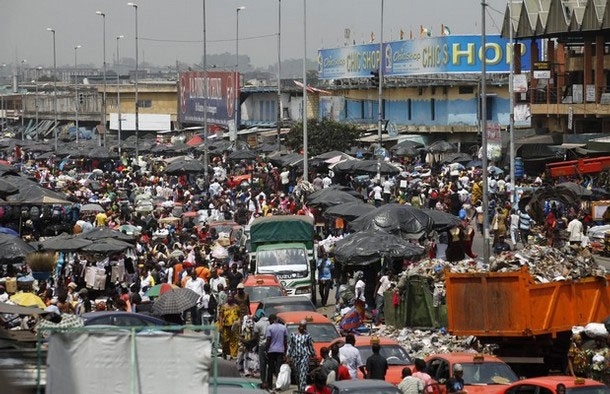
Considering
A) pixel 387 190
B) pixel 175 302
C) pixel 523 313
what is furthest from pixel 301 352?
pixel 387 190

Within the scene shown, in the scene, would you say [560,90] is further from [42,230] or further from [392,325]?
[392,325]

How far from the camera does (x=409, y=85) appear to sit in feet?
252

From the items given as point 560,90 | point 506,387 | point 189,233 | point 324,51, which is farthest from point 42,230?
point 324,51

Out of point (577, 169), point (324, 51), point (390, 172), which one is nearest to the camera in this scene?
point (577, 169)

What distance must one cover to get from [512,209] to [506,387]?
21.5 metres

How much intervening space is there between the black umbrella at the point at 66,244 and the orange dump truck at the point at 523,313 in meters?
10.5

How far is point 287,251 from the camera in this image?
28234 mm

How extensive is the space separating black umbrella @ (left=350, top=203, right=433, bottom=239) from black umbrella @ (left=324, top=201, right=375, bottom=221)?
10.8ft

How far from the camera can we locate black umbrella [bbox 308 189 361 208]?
37.0 meters

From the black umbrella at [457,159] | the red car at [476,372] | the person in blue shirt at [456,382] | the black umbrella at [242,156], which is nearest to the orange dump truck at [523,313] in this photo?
the red car at [476,372]

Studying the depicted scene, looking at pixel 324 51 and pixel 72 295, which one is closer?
pixel 72 295

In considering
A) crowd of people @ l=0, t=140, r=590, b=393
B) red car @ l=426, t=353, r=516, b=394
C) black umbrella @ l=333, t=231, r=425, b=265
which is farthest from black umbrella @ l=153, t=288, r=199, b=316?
red car @ l=426, t=353, r=516, b=394

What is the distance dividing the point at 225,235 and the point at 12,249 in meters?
9.59

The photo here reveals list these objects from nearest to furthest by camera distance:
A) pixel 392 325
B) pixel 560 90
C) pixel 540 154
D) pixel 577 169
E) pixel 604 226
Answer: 1. pixel 392 325
2. pixel 604 226
3. pixel 577 169
4. pixel 540 154
5. pixel 560 90
